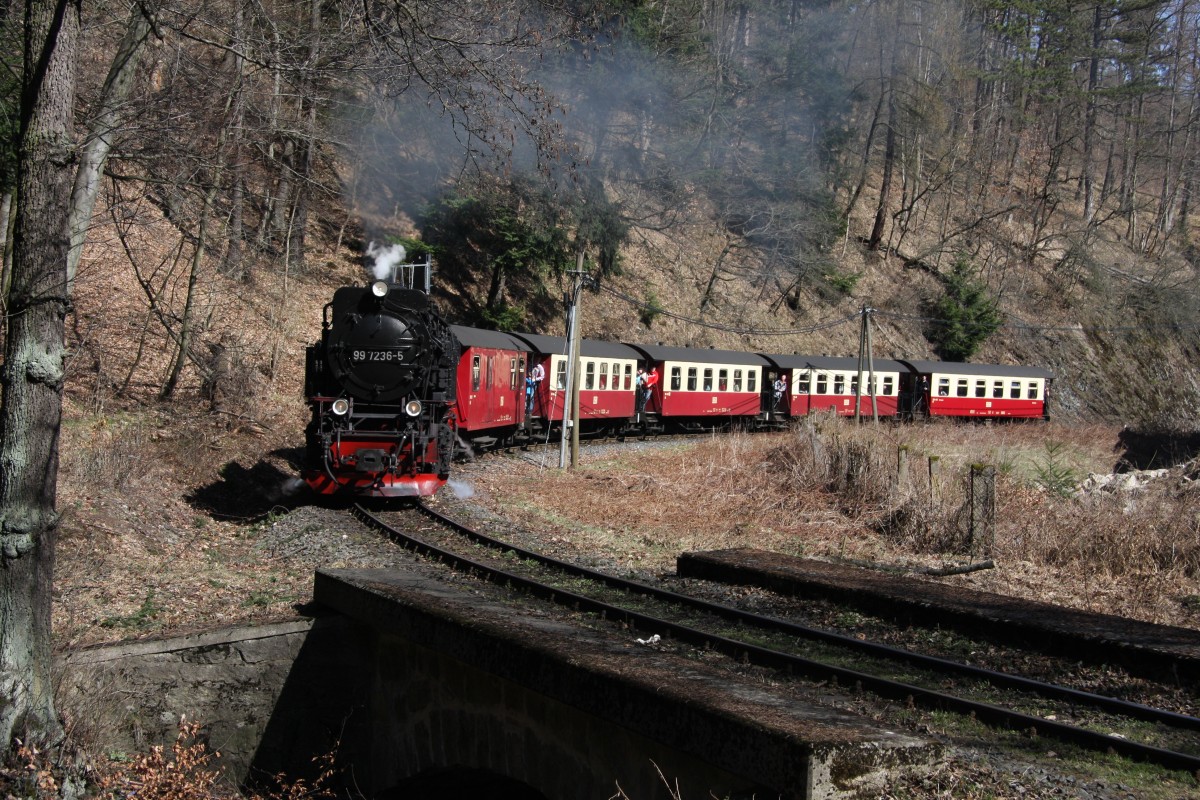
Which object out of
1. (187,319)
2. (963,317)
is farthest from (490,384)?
(963,317)

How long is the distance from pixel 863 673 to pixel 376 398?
8.86 meters

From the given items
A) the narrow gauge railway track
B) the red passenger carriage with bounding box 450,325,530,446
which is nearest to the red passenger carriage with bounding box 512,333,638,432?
the red passenger carriage with bounding box 450,325,530,446

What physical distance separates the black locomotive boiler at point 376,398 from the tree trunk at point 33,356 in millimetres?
7357

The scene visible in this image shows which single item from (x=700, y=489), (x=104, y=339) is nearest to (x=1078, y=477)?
(x=700, y=489)

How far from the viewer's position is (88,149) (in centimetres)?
1132

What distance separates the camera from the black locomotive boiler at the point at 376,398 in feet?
44.7

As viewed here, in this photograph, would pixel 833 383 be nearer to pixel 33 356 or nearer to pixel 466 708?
pixel 466 708

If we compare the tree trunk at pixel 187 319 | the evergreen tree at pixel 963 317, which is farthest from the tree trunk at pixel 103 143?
the evergreen tree at pixel 963 317

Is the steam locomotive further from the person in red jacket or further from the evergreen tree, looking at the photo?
the evergreen tree

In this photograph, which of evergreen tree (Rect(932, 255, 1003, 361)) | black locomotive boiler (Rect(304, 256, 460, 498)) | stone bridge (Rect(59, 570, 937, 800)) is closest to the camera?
stone bridge (Rect(59, 570, 937, 800))

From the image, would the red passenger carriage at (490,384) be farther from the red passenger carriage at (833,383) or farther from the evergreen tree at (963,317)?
the evergreen tree at (963,317)

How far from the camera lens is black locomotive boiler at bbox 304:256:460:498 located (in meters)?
13.6

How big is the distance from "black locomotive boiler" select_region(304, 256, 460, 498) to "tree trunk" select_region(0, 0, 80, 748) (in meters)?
7.36

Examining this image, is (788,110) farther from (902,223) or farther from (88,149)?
(88,149)
